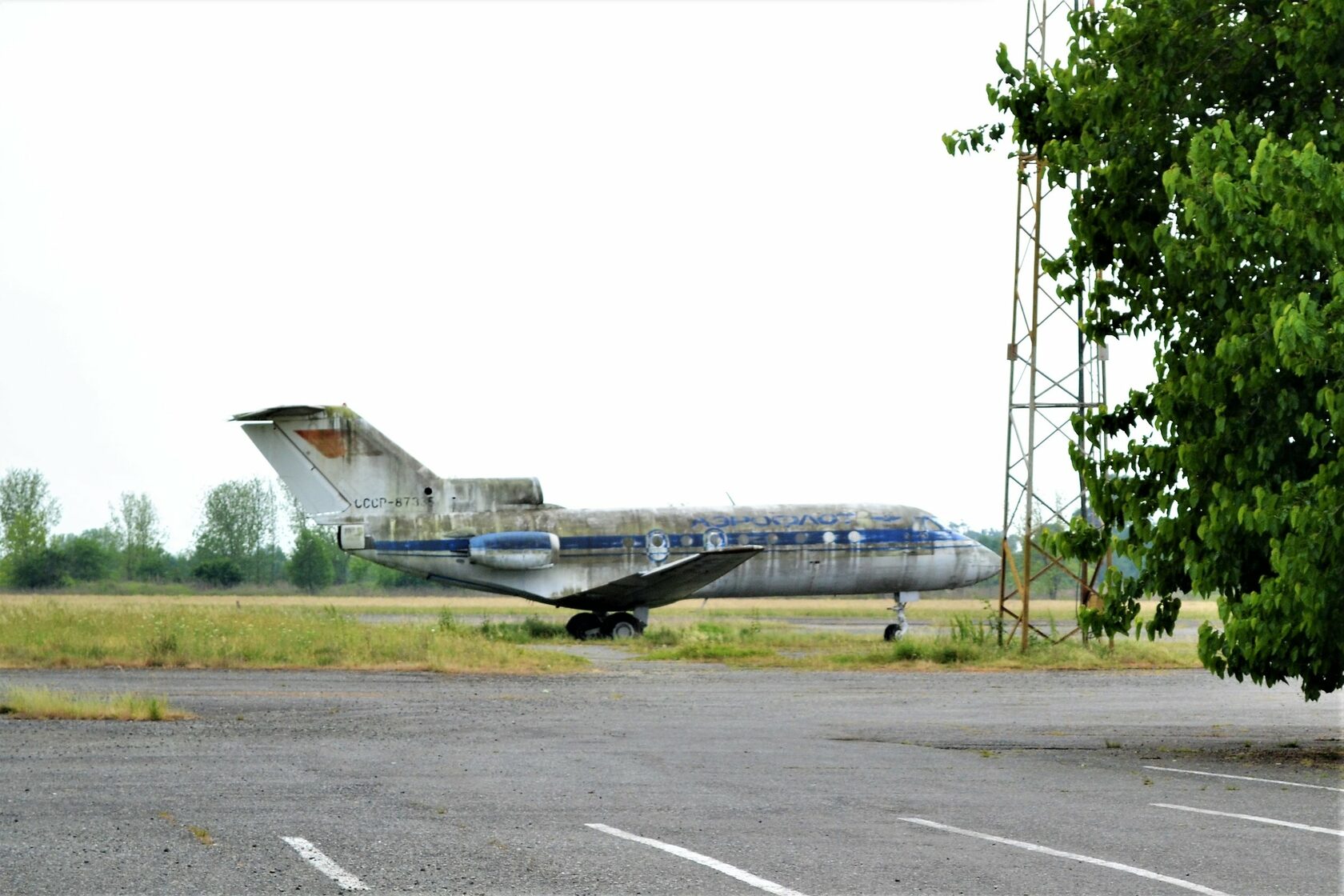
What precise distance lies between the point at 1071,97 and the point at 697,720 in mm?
8691

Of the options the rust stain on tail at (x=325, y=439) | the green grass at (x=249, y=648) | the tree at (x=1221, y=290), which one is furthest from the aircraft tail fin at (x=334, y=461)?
the tree at (x=1221, y=290)

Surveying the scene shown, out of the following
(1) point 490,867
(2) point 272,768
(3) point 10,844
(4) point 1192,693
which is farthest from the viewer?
(4) point 1192,693

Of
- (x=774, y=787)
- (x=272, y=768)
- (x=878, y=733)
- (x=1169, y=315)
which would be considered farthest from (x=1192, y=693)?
(x=272, y=768)

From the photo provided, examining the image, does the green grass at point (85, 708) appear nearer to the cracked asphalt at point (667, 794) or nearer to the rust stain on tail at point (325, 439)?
the cracked asphalt at point (667, 794)

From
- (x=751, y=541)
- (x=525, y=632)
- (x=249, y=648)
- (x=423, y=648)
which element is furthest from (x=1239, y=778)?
(x=525, y=632)

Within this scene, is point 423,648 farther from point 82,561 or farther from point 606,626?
point 82,561

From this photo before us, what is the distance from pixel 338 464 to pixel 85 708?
19109 millimetres

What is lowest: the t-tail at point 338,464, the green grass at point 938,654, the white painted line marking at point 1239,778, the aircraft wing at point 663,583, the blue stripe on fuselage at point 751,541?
the green grass at point 938,654

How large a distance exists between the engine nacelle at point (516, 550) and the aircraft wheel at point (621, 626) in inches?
114

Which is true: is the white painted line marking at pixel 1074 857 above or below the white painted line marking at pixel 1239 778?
above

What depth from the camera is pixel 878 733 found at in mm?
17875

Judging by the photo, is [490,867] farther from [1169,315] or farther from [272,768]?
[1169,315]

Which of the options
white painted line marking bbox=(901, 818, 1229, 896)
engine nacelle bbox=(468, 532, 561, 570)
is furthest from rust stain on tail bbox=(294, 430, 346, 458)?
white painted line marking bbox=(901, 818, 1229, 896)

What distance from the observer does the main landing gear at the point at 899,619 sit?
38.8 meters
